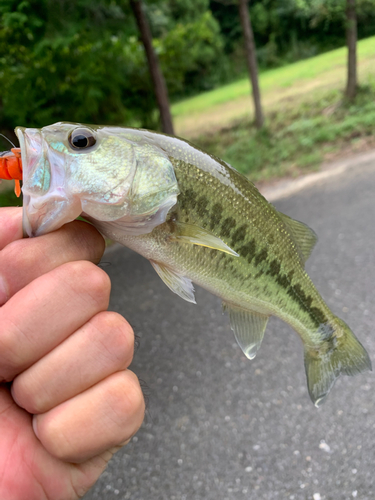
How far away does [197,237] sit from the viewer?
1063mm

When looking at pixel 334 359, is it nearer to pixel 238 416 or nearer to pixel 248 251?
pixel 248 251

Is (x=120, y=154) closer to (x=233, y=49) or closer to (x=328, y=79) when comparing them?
(x=328, y=79)

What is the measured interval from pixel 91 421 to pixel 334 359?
100cm

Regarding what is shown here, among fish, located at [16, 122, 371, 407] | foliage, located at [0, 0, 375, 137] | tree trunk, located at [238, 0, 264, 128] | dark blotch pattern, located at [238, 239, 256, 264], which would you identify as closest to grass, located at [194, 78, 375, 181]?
tree trunk, located at [238, 0, 264, 128]

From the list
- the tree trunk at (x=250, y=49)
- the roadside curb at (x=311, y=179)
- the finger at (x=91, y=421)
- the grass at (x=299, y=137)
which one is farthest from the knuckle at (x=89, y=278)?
the tree trunk at (x=250, y=49)

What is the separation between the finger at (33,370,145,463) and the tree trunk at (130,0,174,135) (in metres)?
6.89

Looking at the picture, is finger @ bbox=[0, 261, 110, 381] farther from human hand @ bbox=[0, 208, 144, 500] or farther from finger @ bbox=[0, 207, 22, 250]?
finger @ bbox=[0, 207, 22, 250]

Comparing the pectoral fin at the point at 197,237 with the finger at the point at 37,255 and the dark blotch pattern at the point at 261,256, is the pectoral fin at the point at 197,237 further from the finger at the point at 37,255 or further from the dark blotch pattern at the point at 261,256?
the finger at the point at 37,255

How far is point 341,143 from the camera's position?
768 cm

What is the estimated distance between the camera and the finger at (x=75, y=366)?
34.5 inches

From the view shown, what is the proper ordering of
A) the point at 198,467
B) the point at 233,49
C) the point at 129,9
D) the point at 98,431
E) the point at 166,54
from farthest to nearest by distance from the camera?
1. the point at 233,49
2. the point at 166,54
3. the point at 129,9
4. the point at 198,467
5. the point at 98,431

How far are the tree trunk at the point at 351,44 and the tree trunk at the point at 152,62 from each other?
15.5ft

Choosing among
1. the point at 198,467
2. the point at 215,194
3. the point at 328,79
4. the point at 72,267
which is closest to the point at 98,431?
the point at 72,267

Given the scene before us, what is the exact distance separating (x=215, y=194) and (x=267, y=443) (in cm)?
204
